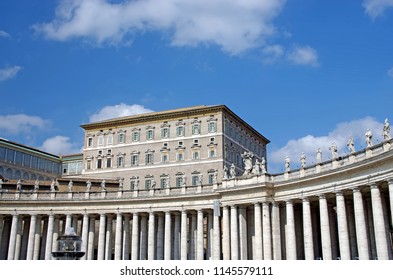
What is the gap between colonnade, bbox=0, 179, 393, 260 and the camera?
1901 inches

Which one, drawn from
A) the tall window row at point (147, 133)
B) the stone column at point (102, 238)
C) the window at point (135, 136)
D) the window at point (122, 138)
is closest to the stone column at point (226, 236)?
the stone column at point (102, 238)

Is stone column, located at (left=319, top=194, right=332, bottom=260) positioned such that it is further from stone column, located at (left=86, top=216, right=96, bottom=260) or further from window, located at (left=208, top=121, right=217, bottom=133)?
window, located at (left=208, top=121, right=217, bottom=133)

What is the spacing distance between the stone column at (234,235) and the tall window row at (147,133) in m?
35.0

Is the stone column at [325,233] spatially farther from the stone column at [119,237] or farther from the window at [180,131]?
the window at [180,131]

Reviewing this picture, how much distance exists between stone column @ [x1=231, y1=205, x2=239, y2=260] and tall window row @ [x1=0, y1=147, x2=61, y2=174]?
6125 centimetres

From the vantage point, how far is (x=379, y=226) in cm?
4428

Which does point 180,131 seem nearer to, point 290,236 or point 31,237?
point 31,237

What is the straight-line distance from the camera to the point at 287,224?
55938 mm

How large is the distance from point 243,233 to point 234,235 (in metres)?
1.20

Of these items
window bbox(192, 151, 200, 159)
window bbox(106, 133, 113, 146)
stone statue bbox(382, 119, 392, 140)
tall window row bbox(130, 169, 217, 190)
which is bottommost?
stone statue bbox(382, 119, 392, 140)

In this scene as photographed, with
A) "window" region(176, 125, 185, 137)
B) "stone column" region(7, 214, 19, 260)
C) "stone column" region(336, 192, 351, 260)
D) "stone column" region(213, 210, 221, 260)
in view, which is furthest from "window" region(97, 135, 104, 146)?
"stone column" region(336, 192, 351, 260)

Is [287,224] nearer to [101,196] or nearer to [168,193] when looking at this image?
[168,193]

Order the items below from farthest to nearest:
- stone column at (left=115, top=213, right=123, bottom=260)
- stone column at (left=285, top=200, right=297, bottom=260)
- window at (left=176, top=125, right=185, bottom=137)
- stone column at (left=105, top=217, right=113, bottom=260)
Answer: window at (left=176, top=125, right=185, bottom=137), stone column at (left=105, top=217, right=113, bottom=260), stone column at (left=115, top=213, right=123, bottom=260), stone column at (left=285, top=200, right=297, bottom=260)

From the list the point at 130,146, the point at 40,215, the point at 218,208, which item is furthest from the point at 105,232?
the point at 130,146
